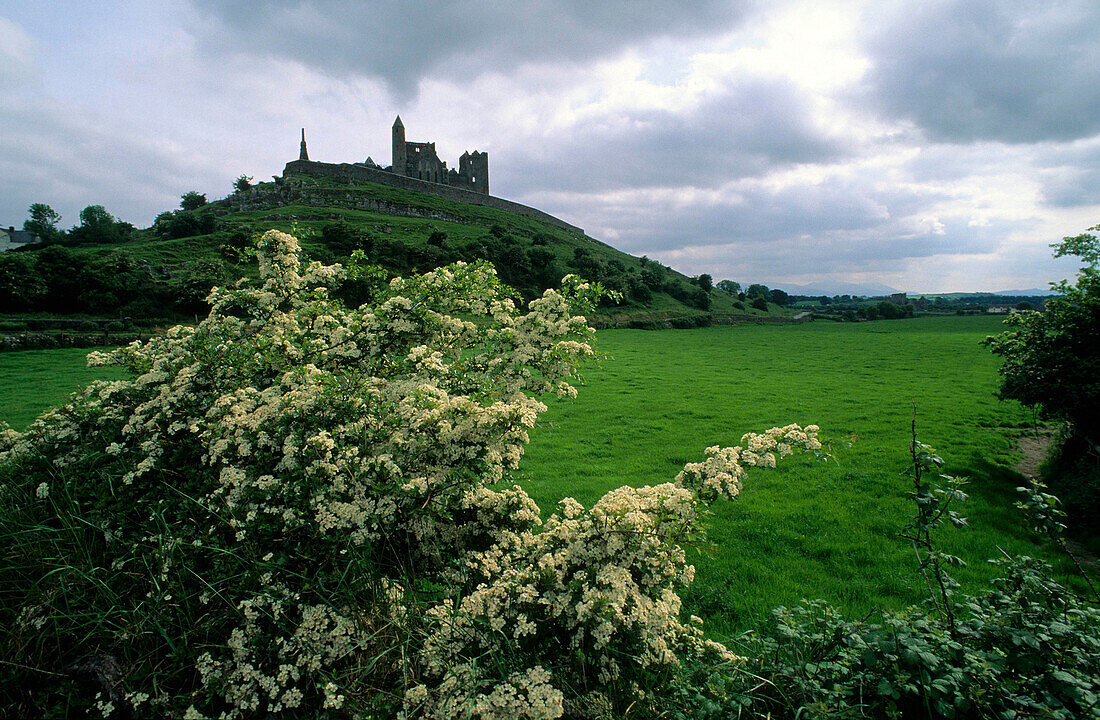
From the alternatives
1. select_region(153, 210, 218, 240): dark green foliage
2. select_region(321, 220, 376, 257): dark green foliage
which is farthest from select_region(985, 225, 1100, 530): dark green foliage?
select_region(153, 210, 218, 240): dark green foliage

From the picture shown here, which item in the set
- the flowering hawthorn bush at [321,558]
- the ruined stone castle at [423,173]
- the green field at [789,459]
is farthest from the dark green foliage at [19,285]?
the ruined stone castle at [423,173]

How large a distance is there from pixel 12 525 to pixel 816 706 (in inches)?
306

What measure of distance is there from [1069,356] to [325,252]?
64772 mm

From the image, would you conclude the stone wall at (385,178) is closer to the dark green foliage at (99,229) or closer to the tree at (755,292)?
the dark green foliage at (99,229)

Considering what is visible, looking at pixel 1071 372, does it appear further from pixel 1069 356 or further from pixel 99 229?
pixel 99 229

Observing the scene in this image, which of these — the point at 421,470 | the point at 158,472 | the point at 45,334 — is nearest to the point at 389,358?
the point at 421,470

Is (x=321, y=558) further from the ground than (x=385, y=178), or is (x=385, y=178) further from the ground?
(x=385, y=178)

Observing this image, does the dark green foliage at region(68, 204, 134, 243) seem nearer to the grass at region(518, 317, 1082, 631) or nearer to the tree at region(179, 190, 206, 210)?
the tree at region(179, 190, 206, 210)

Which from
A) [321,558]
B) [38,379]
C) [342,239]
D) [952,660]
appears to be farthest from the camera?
[342,239]

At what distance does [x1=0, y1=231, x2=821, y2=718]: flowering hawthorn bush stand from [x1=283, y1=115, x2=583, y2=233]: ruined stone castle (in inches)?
4595

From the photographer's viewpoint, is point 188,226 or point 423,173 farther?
point 423,173

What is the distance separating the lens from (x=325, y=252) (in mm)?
58875

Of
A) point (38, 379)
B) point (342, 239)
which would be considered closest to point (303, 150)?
point (342, 239)

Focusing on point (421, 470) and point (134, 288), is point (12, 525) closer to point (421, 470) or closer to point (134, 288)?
point (421, 470)
